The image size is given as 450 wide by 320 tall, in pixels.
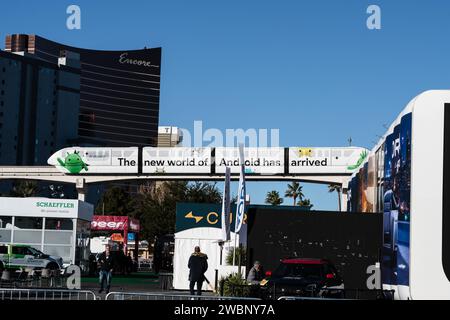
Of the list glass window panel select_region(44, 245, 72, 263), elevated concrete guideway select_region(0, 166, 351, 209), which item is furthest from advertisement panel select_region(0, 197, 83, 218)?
elevated concrete guideway select_region(0, 166, 351, 209)

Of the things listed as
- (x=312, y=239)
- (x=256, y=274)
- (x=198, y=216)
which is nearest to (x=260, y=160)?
(x=198, y=216)

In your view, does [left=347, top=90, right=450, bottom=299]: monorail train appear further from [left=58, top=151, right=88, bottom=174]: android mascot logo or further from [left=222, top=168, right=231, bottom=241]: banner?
[left=58, top=151, right=88, bottom=174]: android mascot logo

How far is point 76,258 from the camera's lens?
4475 centimetres

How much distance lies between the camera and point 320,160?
217ft

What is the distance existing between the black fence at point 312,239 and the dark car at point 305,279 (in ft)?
8.51

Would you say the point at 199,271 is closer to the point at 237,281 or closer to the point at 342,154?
the point at 237,281

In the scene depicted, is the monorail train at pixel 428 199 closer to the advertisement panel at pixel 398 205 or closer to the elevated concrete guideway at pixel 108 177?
the advertisement panel at pixel 398 205

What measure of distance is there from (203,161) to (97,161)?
8832 millimetres

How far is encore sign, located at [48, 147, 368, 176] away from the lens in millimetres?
66000

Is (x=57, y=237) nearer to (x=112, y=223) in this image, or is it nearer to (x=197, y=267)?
(x=112, y=223)

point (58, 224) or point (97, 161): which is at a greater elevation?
point (97, 161)

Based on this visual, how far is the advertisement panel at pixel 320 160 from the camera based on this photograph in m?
65.2
